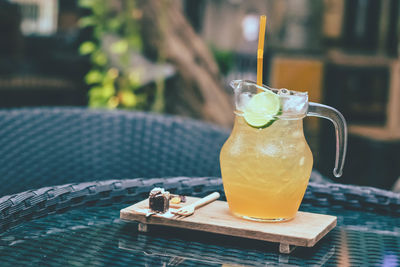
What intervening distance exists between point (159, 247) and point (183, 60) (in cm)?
256

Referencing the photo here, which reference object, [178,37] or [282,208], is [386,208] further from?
[178,37]

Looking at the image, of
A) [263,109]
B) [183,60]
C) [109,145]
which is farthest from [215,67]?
[263,109]

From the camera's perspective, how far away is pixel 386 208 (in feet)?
3.18

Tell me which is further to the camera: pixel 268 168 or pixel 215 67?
pixel 215 67

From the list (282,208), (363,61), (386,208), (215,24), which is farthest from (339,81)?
(215,24)

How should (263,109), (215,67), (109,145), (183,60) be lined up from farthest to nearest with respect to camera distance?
(215,67) → (183,60) → (109,145) → (263,109)

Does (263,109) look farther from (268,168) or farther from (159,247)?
(159,247)

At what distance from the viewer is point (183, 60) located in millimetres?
3219

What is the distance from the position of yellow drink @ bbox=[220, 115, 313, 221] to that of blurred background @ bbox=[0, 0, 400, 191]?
2409mm

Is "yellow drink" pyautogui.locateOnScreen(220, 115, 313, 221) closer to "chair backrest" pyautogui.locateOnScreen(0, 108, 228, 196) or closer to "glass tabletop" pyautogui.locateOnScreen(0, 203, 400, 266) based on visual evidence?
"glass tabletop" pyautogui.locateOnScreen(0, 203, 400, 266)

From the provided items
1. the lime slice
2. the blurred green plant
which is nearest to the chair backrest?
the lime slice

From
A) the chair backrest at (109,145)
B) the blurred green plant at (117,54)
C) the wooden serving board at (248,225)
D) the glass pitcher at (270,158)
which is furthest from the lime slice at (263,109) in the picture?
the blurred green plant at (117,54)

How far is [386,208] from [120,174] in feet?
2.62

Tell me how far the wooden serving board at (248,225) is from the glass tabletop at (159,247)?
0.02 m
